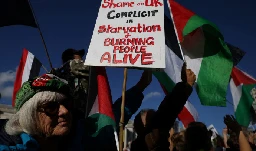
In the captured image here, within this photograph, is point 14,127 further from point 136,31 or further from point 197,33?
point 197,33

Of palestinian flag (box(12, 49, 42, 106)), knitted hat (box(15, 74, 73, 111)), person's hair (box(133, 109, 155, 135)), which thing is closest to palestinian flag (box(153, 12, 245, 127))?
person's hair (box(133, 109, 155, 135))

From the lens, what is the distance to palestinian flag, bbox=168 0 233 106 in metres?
4.01

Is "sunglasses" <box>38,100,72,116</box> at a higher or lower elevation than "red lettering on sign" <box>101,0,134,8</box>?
lower

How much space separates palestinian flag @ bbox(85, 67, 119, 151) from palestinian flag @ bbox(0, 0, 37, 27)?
1527 millimetres

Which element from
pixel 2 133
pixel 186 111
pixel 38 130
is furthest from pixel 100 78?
pixel 186 111

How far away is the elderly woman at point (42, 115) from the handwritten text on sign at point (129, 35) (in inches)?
40.8

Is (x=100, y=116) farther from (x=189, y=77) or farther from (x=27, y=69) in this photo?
(x=27, y=69)

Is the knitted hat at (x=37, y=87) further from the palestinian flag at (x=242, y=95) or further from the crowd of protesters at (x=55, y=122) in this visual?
the palestinian flag at (x=242, y=95)

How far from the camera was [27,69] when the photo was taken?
18.2 ft

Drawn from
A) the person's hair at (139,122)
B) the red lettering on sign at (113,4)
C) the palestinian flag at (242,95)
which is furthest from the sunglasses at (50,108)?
the palestinian flag at (242,95)

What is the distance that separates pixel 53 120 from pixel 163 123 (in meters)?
0.95

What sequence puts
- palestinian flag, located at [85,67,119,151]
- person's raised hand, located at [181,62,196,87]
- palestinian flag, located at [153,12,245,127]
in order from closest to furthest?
palestinian flag, located at [85,67,119,151] < person's raised hand, located at [181,62,196,87] < palestinian flag, located at [153,12,245,127]

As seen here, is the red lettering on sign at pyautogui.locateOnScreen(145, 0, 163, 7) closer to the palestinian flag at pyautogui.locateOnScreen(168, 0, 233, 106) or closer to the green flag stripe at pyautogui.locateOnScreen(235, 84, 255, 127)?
the palestinian flag at pyautogui.locateOnScreen(168, 0, 233, 106)

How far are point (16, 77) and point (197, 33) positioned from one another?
12.0 ft
